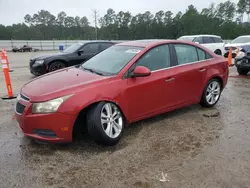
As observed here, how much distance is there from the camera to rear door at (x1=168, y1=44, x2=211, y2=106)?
4414mm

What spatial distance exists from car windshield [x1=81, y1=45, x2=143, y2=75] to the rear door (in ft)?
2.83

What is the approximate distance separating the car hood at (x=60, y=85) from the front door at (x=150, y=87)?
0.51 m

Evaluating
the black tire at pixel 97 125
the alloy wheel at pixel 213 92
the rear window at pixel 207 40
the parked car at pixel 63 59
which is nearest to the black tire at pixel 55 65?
the parked car at pixel 63 59

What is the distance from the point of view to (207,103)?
5.16 meters

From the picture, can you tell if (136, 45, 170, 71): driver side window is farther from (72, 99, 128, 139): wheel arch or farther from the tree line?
the tree line

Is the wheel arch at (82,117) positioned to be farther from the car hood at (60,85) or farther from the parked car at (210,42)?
the parked car at (210,42)

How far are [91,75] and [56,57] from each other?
5895 mm

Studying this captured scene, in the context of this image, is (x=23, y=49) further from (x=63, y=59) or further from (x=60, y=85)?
(x=60, y=85)

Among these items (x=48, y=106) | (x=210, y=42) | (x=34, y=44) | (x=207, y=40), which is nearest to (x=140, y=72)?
(x=48, y=106)

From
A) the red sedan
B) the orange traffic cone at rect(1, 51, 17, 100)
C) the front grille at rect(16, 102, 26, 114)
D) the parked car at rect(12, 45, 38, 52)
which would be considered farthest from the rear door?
the parked car at rect(12, 45, 38, 52)

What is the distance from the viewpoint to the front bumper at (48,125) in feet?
10.3

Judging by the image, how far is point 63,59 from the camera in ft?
30.4

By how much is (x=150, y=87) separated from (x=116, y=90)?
678 mm

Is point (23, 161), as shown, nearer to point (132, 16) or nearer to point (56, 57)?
point (56, 57)
